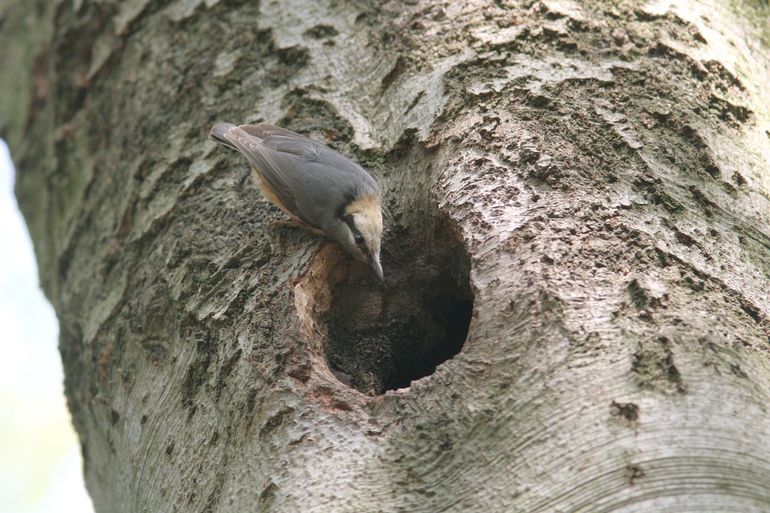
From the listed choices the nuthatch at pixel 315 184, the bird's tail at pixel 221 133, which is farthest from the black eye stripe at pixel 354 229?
the bird's tail at pixel 221 133

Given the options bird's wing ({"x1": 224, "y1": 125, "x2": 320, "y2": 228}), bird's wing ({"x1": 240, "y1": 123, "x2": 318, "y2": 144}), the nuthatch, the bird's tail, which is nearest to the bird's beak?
the nuthatch

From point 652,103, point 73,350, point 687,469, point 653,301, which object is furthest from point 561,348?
point 73,350

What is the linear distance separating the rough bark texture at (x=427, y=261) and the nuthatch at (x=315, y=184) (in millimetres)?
59

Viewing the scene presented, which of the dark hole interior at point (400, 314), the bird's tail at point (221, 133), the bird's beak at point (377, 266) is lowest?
the dark hole interior at point (400, 314)

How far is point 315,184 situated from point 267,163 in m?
0.33

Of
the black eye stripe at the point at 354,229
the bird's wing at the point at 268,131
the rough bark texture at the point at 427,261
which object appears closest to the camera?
the rough bark texture at the point at 427,261

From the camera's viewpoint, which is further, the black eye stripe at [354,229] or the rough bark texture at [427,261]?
the black eye stripe at [354,229]

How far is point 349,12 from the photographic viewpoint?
2846mm

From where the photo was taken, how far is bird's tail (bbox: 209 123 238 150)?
2.72 m

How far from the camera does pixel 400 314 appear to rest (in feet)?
9.21

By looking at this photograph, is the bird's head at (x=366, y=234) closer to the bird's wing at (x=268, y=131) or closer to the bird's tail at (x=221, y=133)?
the bird's wing at (x=268, y=131)

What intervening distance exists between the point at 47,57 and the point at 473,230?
2.23 m

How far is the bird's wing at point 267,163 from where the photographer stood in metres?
2.64

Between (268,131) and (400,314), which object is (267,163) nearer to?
(268,131)
